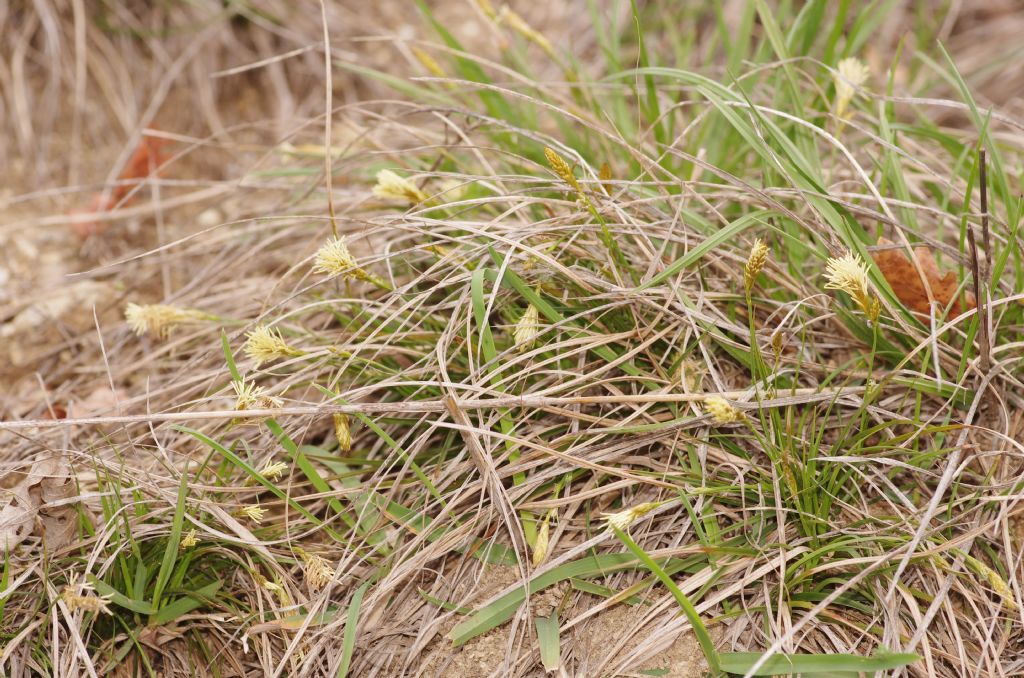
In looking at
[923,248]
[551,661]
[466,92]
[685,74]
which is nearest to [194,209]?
[466,92]

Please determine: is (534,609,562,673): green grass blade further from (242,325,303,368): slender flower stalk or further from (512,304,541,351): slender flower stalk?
(242,325,303,368): slender flower stalk

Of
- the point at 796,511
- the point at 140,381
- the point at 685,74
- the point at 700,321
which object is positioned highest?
the point at 685,74

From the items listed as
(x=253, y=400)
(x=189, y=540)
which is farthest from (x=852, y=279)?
(x=189, y=540)

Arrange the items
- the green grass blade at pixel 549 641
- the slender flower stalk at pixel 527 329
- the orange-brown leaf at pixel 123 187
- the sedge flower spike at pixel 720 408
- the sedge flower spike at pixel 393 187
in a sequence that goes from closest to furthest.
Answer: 1. the sedge flower spike at pixel 720 408
2. the green grass blade at pixel 549 641
3. the slender flower stalk at pixel 527 329
4. the sedge flower spike at pixel 393 187
5. the orange-brown leaf at pixel 123 187

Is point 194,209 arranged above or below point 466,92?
below

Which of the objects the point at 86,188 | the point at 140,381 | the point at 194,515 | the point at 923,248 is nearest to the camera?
the point at 194,515

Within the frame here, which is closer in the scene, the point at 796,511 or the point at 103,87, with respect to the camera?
the point at 796,511

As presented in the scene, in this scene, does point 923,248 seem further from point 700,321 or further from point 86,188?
point 86,188

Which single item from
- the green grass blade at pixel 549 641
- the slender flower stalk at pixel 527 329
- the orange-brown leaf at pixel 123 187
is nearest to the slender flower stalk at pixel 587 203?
the slender flower stalk at pixel 527 329

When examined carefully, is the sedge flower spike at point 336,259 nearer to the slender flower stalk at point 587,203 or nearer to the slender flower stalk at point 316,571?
the slender flower stalk at point 587,203

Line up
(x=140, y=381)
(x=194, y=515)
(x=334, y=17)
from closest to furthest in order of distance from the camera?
(x=194, y=515)
(x=140, y=381)
(x=334, y=17)
